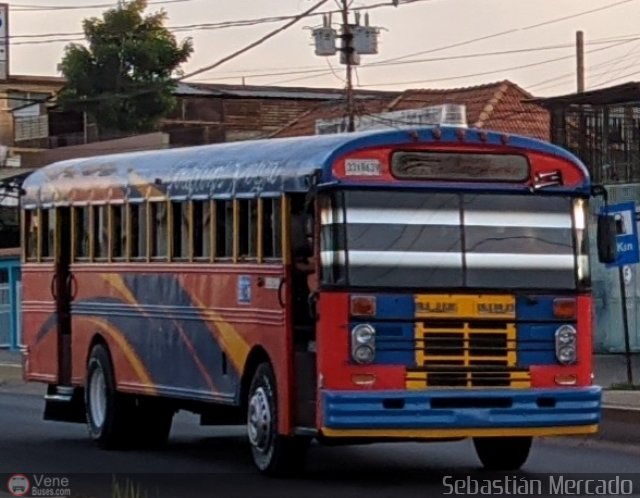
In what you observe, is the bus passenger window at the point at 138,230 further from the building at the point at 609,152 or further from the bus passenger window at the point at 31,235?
the building at the point at 609,152

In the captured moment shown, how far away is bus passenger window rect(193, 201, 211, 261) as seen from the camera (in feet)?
51.7

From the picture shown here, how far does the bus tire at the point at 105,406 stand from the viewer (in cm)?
1766

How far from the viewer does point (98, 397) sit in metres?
18.1

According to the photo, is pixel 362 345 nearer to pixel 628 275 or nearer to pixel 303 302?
pixel 303 302

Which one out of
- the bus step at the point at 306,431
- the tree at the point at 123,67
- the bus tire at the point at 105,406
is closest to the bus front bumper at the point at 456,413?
the bus step at the point at 306,431

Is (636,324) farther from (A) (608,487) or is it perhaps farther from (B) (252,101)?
(B) (252,101)

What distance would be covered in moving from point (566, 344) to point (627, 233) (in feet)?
28.7

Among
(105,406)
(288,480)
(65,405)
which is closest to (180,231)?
(105,406)

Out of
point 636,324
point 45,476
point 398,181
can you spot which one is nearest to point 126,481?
point 45,476

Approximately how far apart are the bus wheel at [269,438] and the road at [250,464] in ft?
0.42

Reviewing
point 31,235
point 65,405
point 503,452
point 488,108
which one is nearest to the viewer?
point 503,452

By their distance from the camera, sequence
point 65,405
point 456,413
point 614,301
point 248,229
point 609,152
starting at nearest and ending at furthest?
point 456,413 < point 248,229 < point 65,405 < point 614,301 < point 609,152

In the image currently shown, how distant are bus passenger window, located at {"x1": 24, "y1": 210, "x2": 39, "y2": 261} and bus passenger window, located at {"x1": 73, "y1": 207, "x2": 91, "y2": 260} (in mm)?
1041

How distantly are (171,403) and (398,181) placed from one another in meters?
4.45
